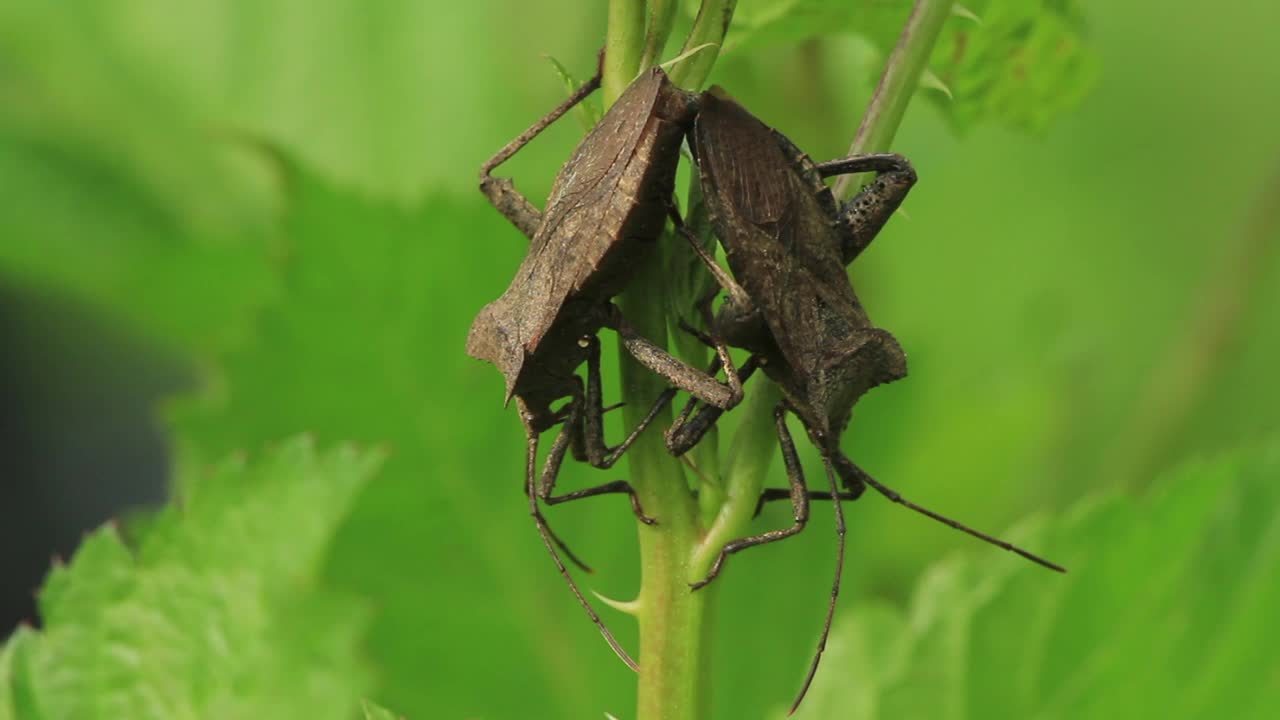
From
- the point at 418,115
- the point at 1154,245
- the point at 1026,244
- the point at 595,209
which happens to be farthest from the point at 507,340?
the point at 1154,245

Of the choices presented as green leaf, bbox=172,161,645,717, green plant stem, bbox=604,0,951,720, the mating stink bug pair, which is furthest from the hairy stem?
green leaf, bbox=172,161,645,717

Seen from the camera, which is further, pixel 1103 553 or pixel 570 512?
pixel 570 512

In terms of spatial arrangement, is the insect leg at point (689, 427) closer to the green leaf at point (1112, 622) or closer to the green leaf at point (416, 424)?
the green leaf at point (1112, 622)

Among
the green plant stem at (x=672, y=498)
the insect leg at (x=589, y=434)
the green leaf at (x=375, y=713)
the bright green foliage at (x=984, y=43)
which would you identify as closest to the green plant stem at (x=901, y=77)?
the green plant stem at (x=672, y=498)

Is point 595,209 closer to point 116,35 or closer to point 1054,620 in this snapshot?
point 1054,620

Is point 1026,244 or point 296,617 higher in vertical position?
point 296,617

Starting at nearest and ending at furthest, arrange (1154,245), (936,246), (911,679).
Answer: (911,679)
(936,246)
(1154,245)
